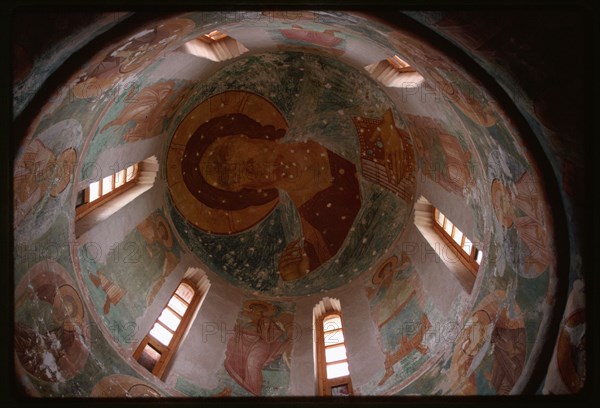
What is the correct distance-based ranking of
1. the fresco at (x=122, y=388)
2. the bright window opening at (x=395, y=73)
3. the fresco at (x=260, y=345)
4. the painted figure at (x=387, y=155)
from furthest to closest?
the painted figure at (x=387, y=155)
the fresco at (x=260, y=345)
the bright window opening at (x=395, y=73)
the fresco at (x=122, y=388)

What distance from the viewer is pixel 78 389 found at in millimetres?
10453

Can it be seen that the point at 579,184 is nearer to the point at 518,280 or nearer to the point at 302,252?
the point at 518,280

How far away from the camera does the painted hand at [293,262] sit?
49.3 feet

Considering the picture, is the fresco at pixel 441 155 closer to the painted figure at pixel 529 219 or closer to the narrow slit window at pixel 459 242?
the narrow slit window at pixel 459 242

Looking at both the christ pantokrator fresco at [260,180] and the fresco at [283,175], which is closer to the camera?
the fresco at [283,175]

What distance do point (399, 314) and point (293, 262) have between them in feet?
9.70

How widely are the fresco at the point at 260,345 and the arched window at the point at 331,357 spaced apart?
57 cm

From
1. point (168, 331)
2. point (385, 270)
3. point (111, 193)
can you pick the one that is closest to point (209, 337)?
point (168, 331)

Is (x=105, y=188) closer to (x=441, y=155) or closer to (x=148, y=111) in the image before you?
(x=148, y=111)

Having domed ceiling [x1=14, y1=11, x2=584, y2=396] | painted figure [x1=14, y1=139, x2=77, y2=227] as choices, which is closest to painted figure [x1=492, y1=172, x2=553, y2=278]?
domed ceiling [x1=14, y1=11, x2=584, y2=396]

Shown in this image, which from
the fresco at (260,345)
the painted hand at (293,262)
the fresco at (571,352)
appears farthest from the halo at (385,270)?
the fresco at (571,352)

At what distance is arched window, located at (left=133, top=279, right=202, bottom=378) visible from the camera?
12.4 metres

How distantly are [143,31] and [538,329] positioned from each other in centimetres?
594

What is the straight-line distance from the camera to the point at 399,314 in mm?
13039
